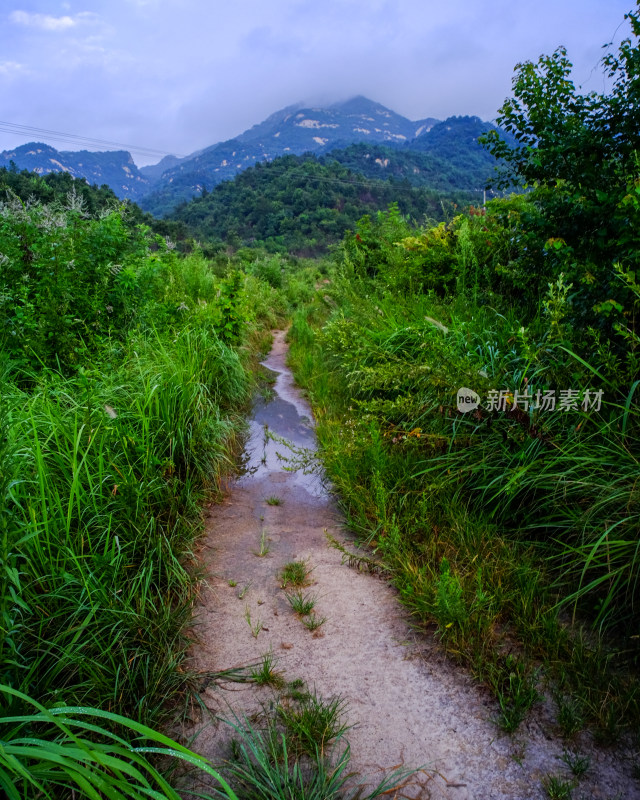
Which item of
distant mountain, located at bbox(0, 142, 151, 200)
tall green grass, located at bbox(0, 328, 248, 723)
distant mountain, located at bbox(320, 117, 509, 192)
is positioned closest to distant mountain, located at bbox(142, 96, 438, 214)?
distant mountain, located at bbox(0, 142, 151, 200)

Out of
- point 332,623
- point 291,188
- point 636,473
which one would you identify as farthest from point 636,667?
point 291,188

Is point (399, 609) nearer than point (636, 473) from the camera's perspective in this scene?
No

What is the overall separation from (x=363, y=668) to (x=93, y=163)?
511 ft

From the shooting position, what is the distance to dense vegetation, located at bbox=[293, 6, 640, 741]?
1.86 meters

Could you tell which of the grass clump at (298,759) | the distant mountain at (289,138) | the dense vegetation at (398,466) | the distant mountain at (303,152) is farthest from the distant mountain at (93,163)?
the grass clump at (298,759)

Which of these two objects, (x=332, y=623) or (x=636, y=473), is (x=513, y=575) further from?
(x=332, y=623)

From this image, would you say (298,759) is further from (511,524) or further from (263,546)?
(511,524)

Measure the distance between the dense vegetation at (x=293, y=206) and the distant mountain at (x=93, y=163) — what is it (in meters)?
50.7

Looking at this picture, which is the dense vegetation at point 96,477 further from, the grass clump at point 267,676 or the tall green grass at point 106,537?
the grass clump at point 267,676

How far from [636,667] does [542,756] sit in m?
0.58

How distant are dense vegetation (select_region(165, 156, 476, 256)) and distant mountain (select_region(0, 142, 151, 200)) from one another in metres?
50.7

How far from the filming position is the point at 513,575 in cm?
216

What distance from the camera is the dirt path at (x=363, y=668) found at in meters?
1.49

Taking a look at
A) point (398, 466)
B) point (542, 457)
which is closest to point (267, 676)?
point (398, 466)
